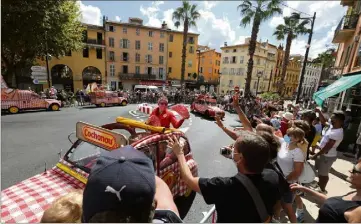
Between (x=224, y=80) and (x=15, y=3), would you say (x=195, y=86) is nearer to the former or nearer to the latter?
(x=224, y=80)

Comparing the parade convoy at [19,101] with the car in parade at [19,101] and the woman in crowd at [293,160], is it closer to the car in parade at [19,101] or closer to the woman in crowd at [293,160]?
the car in parade at [19,101]

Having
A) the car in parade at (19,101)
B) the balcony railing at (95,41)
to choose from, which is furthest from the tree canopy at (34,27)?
A: the balcony railing at (95,41)

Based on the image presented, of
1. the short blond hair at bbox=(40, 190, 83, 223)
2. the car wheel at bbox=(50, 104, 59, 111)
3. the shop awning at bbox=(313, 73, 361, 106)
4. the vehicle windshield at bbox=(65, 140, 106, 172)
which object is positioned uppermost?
the shop awning at bbox=(313, 73, 361, 106)

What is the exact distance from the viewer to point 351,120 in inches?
334

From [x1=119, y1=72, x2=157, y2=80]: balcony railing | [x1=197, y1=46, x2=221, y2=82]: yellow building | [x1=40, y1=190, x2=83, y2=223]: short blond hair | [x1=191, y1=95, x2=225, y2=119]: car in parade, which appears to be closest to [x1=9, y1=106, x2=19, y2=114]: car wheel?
[x1=191, y1=95, x2=225, y2=119]: car in parade

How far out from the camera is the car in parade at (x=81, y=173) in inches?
97.5

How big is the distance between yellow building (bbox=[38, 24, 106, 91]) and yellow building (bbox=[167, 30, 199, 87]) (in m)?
13.8

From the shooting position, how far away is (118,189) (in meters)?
1.06

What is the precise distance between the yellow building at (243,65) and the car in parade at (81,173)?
156 ft

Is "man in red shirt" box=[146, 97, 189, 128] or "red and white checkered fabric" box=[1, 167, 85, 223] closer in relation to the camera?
"red and white checkered fabric" box=[1, 167, 85, 223]

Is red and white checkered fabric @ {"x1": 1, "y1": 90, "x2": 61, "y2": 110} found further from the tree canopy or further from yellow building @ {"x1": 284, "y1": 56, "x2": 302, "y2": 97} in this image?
yellow building @ {"x1": 284, "y1": 56, "x2": 302, "y2": 97}

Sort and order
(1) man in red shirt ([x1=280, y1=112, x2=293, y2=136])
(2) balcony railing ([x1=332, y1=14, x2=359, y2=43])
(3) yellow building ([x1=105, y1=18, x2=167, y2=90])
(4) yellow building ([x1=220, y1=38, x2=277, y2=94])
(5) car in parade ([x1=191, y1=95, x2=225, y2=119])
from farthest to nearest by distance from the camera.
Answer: (4) yellow building ([x1=220, y1=38, x2=277, y2=94]) → (3) yellow building ([x1=105, y1=18, x2=167, y2=90]) → (5) car in parade ([x1=191, y1=95, x2=225, y2=119]) → (2) balcony railing ([x1=332, y1=14, x2=359, y2=43]) → (1) man in red shirt ([x1=280, y1=112, x2=293, y2=136])

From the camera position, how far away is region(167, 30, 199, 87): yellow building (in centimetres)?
4175

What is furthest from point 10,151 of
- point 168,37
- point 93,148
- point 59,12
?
point 168,37
